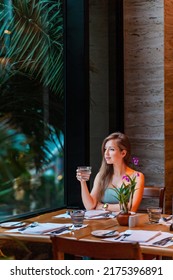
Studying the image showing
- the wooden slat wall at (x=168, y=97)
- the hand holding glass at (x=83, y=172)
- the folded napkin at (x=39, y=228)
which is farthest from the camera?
the wooden slat wall at (x=168, y=97)

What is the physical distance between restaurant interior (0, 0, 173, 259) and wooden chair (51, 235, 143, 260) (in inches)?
39.1

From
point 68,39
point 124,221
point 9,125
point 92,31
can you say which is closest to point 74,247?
point 124,221

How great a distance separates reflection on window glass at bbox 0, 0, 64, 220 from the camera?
3.74 meters

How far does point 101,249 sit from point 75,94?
2.72 m

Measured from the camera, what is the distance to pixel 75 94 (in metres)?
4.56

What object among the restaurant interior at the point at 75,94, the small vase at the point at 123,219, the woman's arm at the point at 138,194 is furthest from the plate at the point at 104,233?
the woman's arm at the point at 138,194

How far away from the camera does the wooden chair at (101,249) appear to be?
1924 mm

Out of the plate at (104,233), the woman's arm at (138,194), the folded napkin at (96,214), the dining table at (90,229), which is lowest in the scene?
the dining table at (90,229)

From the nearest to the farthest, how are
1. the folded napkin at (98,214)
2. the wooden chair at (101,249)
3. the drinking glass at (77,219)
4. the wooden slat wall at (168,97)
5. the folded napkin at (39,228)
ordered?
the wooden chair at (101,249) < the folded napkin at (39,228) < the drinking glass at (77,219) < the folded napkin at (98,214) < the wooden slat wall at (168,97)

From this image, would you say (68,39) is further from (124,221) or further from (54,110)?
(124,221)

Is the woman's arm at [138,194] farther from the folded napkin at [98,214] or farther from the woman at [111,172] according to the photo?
the folded napkin at [98,214]

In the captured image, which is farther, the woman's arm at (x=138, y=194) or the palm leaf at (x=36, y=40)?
the palm leaf at (x=36, y=40)

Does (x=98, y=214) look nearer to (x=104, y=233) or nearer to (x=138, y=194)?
(x=138, y=194)
